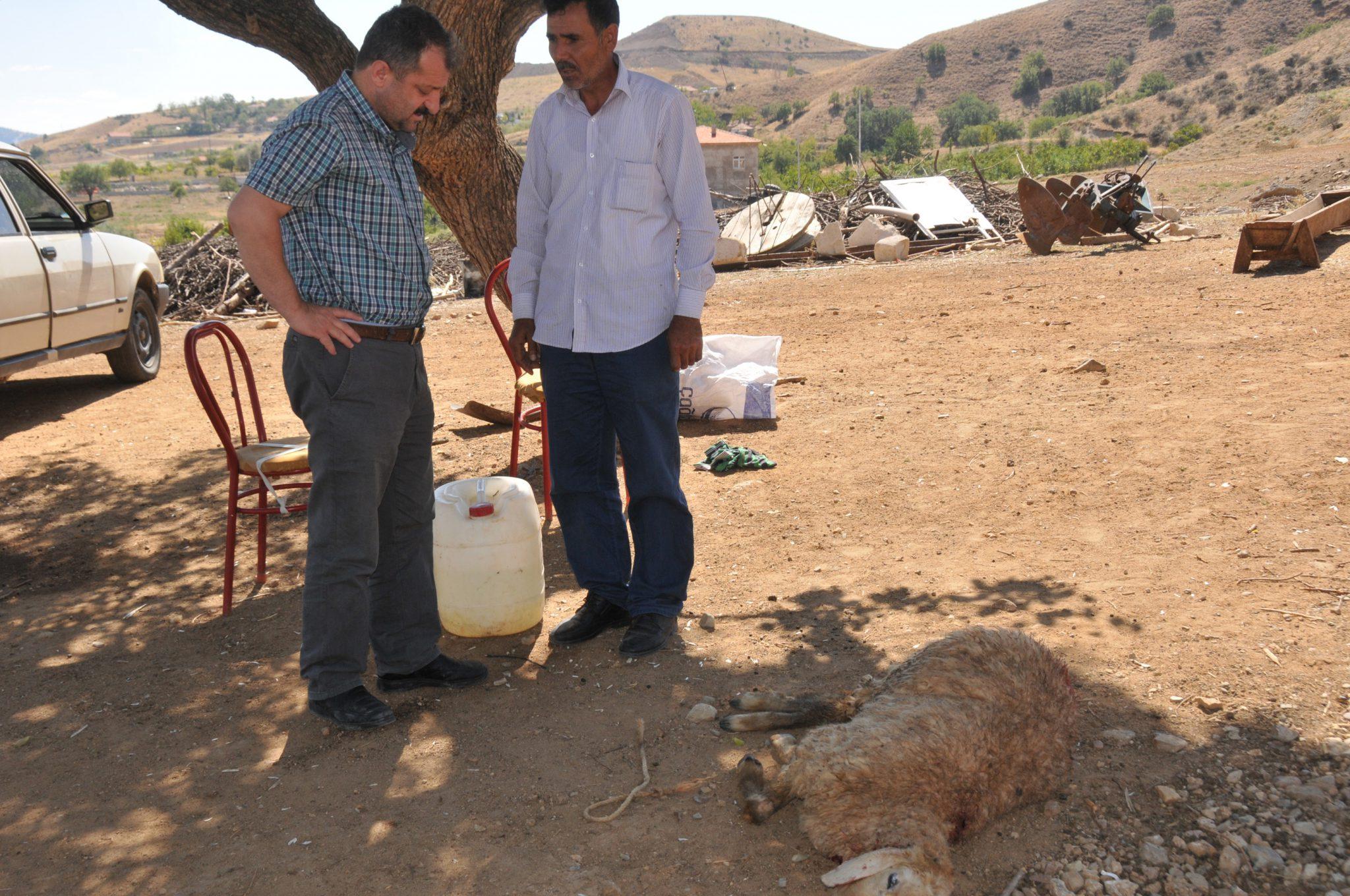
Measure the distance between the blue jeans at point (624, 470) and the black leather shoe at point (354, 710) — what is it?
850 mm

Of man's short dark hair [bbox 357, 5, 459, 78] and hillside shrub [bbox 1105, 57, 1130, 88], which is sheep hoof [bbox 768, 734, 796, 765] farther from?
hillside shrub [bbox 1105, 57, 1130, 88]

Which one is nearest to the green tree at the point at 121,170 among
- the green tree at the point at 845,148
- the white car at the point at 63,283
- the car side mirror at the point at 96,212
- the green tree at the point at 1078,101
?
the green tree at the point at 845,148

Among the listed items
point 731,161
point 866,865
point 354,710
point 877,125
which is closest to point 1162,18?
point 877,125

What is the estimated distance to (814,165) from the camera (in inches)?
2184

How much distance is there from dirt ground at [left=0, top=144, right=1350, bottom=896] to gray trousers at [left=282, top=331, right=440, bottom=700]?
0.32m

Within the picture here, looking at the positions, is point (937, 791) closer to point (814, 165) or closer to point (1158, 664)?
point (1158, 664)

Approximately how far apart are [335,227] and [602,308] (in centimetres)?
84

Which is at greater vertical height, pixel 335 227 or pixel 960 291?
pixel 335 227

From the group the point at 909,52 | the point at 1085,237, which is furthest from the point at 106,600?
the point at 909,52

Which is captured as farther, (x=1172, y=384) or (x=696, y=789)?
(x=1172, y=384)

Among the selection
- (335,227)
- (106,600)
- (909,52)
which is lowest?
(106,600)

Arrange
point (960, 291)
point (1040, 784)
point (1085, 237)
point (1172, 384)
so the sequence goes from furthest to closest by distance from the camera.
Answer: point (1085, 237)
point (960, 291)
point (1172, 384)
point (1040, 784)

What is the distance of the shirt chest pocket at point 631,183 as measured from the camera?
3223 mm

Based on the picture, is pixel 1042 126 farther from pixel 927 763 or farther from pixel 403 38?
pixel 927 763
